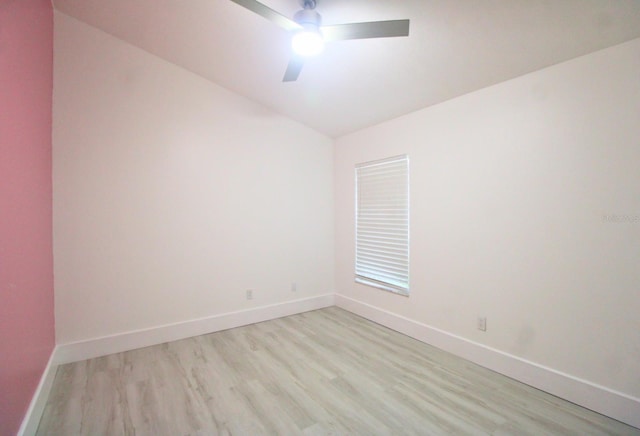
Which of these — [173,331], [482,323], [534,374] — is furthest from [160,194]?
[534,374]

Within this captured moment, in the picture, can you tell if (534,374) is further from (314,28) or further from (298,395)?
(314,28)

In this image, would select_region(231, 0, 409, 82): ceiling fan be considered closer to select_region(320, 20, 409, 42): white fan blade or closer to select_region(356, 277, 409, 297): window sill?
select_region(320, 20, 409, 42): white fan blade

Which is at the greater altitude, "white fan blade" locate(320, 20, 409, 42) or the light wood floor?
"white fan blade" locate(320, 20, 409, 42)

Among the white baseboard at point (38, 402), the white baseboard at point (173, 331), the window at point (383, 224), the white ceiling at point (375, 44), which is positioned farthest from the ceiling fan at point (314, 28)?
the white baseboard at point (173, 331)

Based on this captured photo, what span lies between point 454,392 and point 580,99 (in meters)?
2.31

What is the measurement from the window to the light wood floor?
0.83 metres

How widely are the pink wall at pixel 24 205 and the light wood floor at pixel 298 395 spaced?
1.44 feet

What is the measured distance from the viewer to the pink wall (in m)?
1.44

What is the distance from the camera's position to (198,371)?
98.5 inches

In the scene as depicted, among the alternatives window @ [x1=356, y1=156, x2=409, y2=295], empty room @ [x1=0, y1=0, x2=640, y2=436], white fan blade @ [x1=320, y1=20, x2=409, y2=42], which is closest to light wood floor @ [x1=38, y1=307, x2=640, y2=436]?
empty room @ [x1=0, y1=0, x2=640, y2=436]

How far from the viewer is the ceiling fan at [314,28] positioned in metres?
1.67

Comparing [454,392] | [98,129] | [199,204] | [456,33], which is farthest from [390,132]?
[98,129]

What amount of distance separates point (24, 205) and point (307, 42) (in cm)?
205

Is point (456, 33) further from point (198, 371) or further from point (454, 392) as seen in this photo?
point (198, 371)
